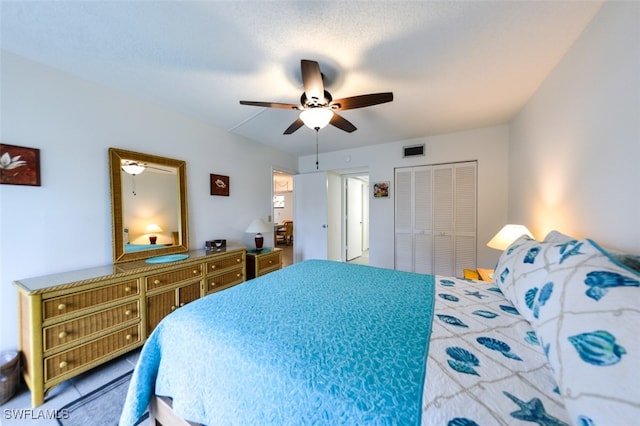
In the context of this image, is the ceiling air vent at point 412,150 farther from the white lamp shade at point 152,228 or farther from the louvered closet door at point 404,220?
the white lamp shade at point 152,228

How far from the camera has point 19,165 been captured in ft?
5.22

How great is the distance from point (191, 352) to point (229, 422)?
0.33 m

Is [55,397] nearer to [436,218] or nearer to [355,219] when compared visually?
[436,218]

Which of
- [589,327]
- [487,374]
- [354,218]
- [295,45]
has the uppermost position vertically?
[295,45]

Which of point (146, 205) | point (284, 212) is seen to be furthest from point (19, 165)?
point (284, 212)

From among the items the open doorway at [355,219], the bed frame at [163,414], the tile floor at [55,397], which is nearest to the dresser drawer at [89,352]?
the tile floor at [55,397]

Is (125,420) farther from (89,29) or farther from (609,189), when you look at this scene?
(609,189)

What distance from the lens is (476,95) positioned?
222cm

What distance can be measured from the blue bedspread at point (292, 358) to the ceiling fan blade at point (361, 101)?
1.45m

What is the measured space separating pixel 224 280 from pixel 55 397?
138 cm

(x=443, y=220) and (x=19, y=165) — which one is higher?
(x=19, y=165)

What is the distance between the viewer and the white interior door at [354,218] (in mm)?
5176

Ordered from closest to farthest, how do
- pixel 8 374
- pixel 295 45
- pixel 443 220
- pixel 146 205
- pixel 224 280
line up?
pixel 8 374
pixel 295 45
pixel 146 205
pixel 224 280
pixel 443 220

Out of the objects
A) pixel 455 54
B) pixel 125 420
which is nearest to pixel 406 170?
pixel 455 54
